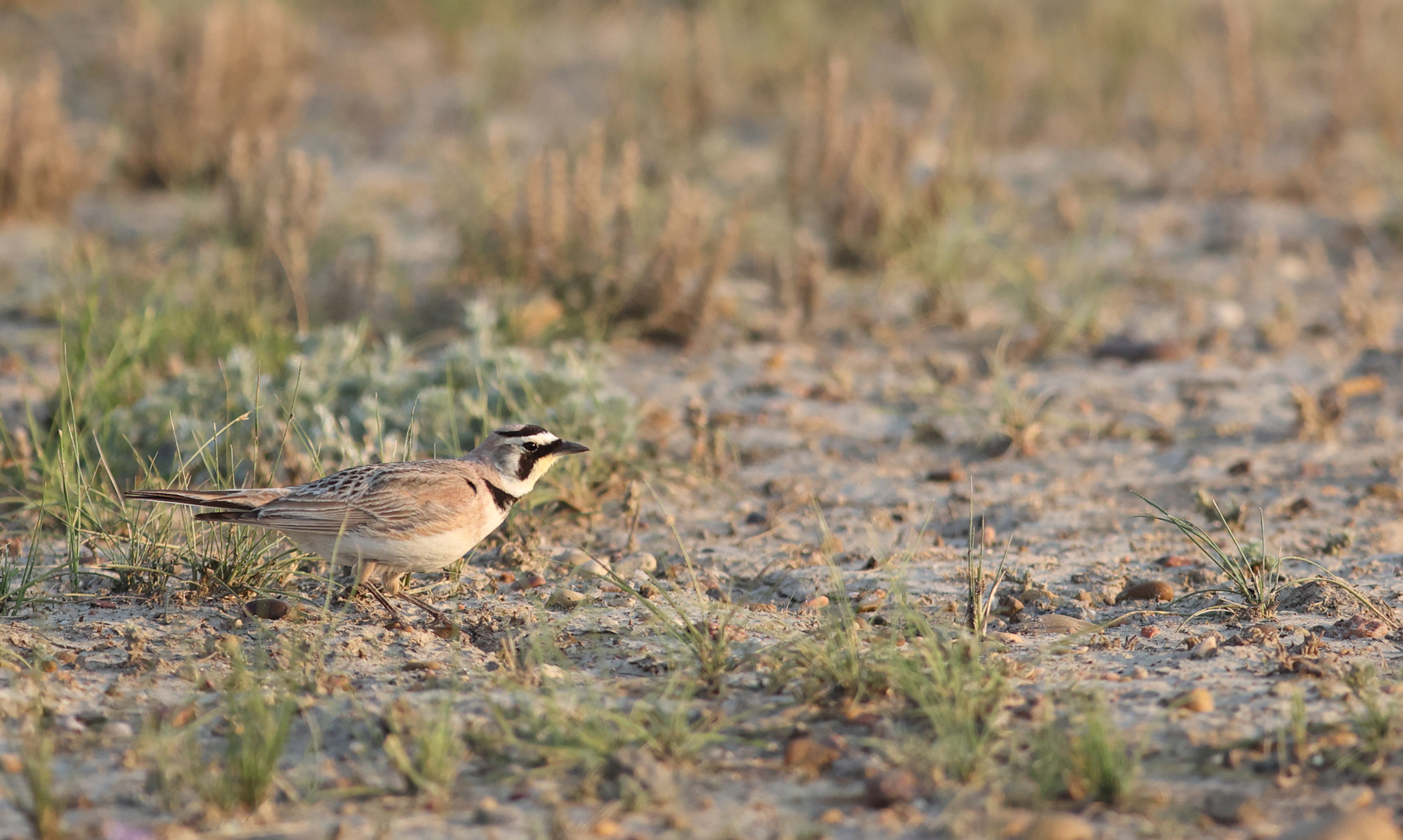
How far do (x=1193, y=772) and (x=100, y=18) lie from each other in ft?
32.6

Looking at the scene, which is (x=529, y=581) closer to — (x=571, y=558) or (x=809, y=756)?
(x=571, y=558)

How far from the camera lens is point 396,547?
403cm

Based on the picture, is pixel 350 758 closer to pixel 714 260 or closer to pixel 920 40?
pixel 714 260

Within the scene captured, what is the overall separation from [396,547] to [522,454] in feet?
1.89

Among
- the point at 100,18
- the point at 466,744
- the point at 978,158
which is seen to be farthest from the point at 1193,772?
the point at 100,18

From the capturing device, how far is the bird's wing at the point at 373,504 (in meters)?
4.00

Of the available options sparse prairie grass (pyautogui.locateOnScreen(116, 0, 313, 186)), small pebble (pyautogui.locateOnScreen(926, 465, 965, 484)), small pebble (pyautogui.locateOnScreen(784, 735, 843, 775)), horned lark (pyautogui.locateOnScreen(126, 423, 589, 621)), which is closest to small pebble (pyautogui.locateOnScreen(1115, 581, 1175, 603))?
small pebble (pyautogui.locateOnScreen(926, 465, 965, 484))

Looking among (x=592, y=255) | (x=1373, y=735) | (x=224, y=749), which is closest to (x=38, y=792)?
(x=224, y=749)

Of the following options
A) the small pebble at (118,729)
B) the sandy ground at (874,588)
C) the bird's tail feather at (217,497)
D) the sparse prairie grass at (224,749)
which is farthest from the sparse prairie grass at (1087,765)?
the bird's tail feather at (217,497)

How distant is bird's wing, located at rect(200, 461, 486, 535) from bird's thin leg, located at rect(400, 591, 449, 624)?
0.30 m

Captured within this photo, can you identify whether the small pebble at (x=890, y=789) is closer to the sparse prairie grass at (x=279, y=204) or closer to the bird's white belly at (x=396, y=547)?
the bird's white belly at (x=396, y=547)

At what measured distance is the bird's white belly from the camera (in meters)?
4.02

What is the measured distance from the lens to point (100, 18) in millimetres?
10570

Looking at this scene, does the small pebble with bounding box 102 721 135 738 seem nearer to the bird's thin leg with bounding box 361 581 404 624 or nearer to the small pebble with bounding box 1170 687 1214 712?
the bird's thin leg with bounding box 361 581 404 624
